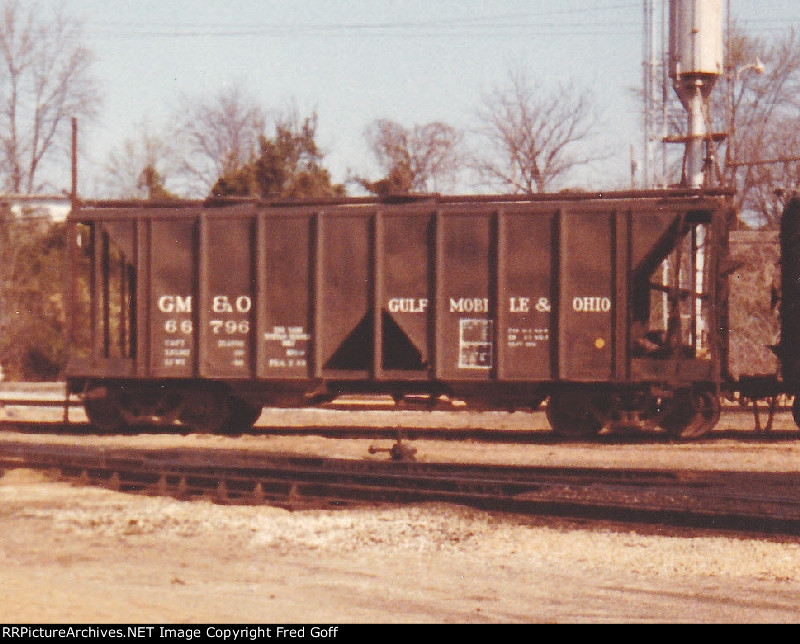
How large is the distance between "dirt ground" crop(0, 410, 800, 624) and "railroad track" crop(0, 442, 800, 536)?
1.21 feet

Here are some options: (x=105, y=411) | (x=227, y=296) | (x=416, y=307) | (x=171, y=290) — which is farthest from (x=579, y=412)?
(x=105, y=411)

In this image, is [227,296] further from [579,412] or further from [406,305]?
[579,412]

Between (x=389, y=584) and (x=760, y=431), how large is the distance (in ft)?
34.8

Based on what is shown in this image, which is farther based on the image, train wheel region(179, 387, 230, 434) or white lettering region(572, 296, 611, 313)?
train wheel region(179, 387, 230, 434)

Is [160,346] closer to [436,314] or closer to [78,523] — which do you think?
[436,314]

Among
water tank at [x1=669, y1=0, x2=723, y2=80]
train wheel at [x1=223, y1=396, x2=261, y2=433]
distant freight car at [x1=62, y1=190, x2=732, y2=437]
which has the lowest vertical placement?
train wheel at [x1=223, y1=396, x2=261, y2=433]

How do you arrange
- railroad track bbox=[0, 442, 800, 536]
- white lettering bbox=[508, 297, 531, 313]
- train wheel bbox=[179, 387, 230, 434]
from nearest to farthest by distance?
railroad track bbox=[0, 442, 800, 536], white lettering bbox=[508, 297, 531, 313], train wheel bbox=[179, 387, 230, 434]

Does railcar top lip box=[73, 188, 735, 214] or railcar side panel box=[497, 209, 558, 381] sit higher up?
railcar top lip box=[73, 188, 735, 214]

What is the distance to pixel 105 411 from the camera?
56.4 ft

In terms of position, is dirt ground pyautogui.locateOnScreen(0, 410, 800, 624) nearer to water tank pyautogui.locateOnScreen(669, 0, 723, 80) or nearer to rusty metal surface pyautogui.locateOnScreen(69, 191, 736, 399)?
rusty metal surface pyautogui.locateOnScreen(69, 191, 736, 399)

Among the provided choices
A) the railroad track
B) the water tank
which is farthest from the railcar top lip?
the water tank

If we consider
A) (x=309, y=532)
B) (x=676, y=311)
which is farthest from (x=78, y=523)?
(x=676, y=311)

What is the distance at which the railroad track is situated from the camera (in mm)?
9575

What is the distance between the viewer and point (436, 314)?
15859mm
